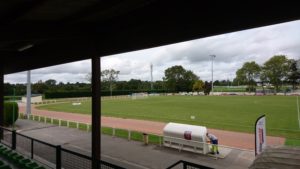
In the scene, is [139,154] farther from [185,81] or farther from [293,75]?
[185,81]

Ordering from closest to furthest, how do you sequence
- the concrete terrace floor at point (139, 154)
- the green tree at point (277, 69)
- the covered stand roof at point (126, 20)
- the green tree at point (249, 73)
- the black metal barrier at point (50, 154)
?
the covered stand roof at point (126, 20)
the black metal barrier at point (50, 154)
the concrete terrace floor at point (139, 154)
the green tree at point (277, 69)
the green tree at point (249, 73)

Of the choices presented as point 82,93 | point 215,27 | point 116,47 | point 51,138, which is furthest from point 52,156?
point 82,93

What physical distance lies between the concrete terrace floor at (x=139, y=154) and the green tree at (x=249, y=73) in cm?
8647

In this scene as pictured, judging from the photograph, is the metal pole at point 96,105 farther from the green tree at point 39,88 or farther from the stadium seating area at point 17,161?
the green tree at point 39,88

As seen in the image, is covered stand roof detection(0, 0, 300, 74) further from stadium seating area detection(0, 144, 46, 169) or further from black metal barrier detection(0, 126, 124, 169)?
stadium seating area detection(0, 144, 46, 169)

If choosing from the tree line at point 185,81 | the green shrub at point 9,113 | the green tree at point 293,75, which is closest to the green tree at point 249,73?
the tree line at point 185,81

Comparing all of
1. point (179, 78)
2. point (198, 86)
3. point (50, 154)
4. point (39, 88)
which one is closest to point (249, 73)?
point (198, 86)

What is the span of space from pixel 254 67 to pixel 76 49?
303 feet

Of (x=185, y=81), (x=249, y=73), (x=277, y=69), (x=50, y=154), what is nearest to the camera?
(x=50, y=154)

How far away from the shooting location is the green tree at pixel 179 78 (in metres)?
101

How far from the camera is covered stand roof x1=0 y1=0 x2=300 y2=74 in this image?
359 centimetres

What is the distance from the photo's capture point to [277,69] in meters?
81.4

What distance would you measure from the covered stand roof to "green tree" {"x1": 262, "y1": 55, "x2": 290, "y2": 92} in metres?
84.0

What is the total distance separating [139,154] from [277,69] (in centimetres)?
8164
